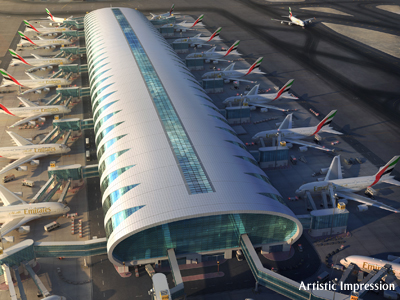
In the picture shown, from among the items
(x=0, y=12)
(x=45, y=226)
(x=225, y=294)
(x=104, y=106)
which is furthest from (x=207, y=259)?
(x=0, y=12)

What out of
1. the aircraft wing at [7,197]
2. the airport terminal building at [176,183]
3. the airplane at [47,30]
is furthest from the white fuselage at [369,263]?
the airplane at [47,30]

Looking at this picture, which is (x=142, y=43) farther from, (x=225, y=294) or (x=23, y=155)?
(x=225, y=294)

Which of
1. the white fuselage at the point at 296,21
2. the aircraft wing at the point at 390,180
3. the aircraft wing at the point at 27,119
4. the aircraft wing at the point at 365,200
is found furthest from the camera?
the white fuselage at the point at 296,21

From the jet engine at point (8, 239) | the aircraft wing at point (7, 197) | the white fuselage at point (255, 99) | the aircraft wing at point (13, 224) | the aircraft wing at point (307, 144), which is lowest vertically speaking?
the jet engine at point (8, 239)

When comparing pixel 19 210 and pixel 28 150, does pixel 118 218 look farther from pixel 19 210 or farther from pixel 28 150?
pixel 28 150

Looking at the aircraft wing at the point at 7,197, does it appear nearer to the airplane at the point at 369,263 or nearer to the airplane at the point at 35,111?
the airplane at the point at 35,111

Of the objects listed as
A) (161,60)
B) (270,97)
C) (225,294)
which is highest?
(161,60)
